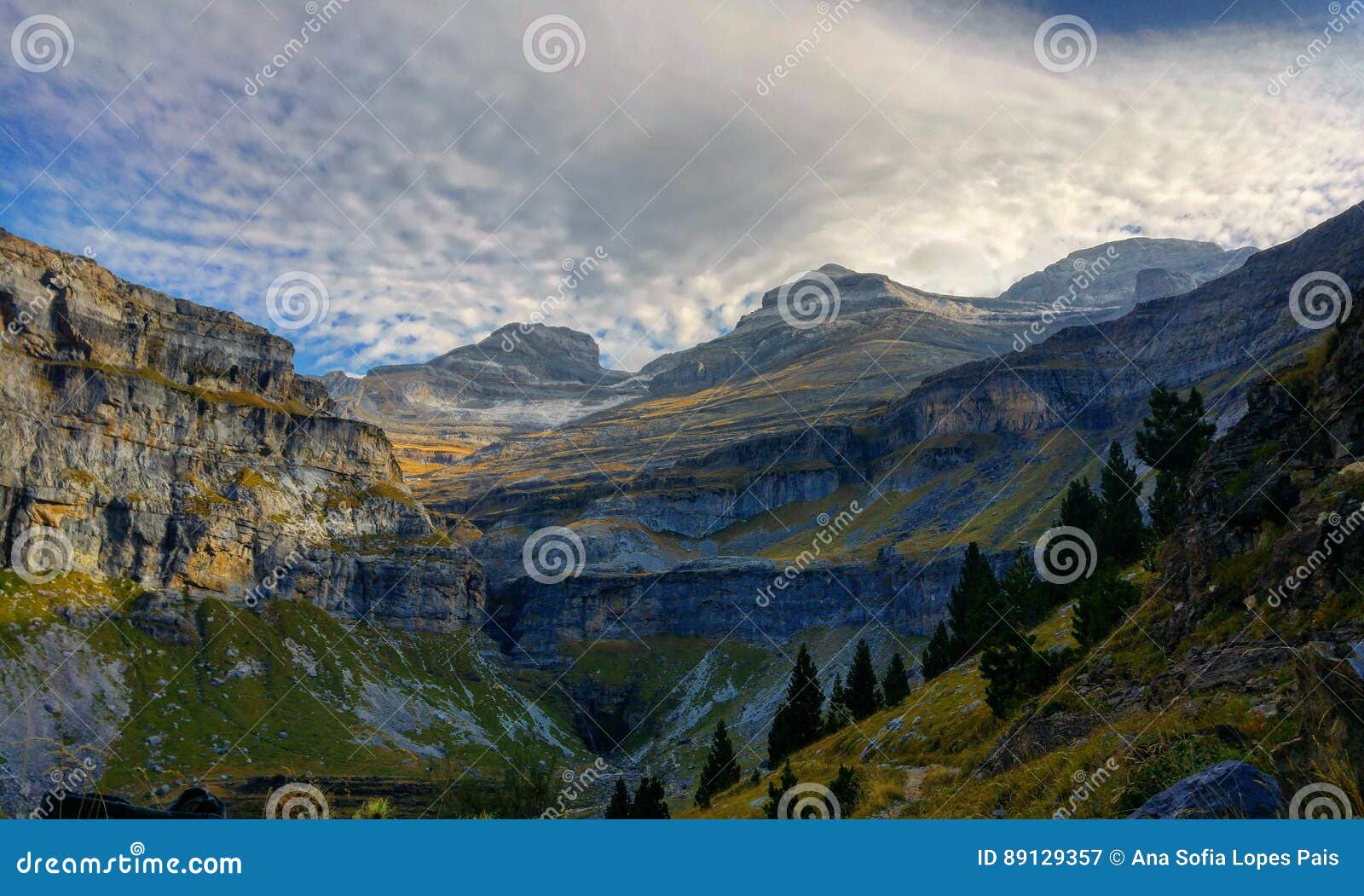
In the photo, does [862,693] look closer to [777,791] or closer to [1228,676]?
[777,791]

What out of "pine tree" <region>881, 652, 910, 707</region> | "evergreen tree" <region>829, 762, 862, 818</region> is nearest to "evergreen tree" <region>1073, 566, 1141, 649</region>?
"evergreen tree" <region>829, 762, 862, 818</region>

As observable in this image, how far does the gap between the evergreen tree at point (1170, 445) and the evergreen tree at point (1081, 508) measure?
8.00 meters

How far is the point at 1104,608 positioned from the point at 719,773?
38079 millimetres


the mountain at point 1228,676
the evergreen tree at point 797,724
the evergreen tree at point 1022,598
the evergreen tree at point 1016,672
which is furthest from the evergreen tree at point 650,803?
the evergreen tree at point 1022,598

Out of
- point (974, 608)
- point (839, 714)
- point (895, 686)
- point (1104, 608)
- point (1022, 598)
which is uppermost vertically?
point (974, 608)

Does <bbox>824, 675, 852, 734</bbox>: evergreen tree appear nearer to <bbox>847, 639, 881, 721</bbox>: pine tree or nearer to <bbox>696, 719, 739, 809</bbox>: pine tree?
<bbox>847, 639, 881, 721</bbox>: pine tree

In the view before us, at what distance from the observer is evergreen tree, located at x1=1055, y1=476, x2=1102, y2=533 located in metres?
51.8

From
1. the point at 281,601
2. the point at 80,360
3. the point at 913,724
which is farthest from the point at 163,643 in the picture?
the point at 913,724

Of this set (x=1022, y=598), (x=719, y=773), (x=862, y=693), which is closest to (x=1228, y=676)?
(x=1022, y=598)

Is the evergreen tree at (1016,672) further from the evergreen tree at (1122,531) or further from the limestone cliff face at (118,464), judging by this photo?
the limestone cliff face at (118,464)

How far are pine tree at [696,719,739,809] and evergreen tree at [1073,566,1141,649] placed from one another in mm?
26062

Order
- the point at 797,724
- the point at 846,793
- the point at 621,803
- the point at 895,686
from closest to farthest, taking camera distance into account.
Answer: the point at 846,793 < the point at 621,803 < the point at 797,724 < the point at 895,686

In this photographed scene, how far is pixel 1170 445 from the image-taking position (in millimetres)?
41594

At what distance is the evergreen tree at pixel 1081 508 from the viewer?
170 feet
